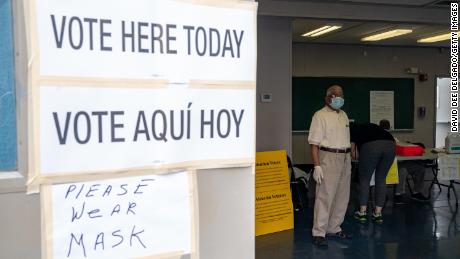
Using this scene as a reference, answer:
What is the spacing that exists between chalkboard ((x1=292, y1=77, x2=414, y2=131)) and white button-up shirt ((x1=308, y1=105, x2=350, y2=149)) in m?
5.03

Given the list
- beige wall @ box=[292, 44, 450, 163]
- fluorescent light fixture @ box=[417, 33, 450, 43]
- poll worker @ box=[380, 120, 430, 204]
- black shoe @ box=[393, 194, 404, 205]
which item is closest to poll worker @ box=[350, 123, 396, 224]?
black shoe @ box=[393, 194, 404, 205]

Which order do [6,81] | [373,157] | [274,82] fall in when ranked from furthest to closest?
[274,82], [373,157], [6,81]

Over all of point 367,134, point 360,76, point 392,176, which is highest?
point 360,76

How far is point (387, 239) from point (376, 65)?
19.2ft

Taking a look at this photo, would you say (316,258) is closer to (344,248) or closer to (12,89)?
(344,248)

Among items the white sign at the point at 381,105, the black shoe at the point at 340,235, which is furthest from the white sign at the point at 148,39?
the white sign at the point at 381,105

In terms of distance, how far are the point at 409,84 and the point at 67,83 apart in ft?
32.9

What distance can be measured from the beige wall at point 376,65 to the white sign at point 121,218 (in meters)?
8.29

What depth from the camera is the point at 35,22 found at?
3.39ft

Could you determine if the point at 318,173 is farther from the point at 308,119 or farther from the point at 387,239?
the point at 308,119

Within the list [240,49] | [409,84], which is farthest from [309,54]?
[240,49]

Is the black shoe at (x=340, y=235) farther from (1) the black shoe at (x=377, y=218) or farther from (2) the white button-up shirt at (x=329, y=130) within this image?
(2) the white button-up shirt at (x=329, y=130)

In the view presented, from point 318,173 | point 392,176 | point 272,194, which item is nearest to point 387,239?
point 318,173

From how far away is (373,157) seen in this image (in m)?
5.32
